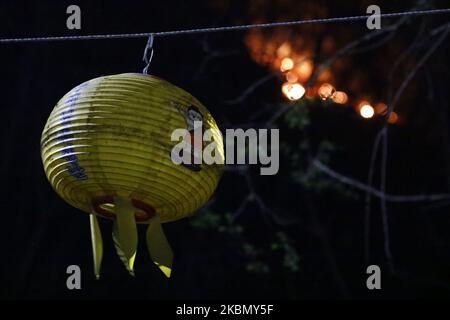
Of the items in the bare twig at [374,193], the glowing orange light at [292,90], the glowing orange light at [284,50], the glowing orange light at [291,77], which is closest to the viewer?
the bare twig at [374,193]

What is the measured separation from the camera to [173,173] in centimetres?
181

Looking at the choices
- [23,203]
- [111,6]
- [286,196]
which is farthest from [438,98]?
[23,203]

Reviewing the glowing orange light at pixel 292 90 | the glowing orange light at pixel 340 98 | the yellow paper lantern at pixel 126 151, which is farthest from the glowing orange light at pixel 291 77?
the yellow paper lantern at pixel 126 151

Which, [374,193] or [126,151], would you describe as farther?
[374,193]

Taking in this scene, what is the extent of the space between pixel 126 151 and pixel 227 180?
257cm

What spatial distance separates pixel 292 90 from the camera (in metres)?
4.19

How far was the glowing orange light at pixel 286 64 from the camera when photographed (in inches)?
167

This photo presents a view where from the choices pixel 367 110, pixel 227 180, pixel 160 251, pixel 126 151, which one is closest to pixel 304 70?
pixel 367 110

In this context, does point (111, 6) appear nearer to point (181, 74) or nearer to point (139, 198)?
point (181, 74)

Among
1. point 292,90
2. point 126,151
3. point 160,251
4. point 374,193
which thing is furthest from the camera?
point 292,90

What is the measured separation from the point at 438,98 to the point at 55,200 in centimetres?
210

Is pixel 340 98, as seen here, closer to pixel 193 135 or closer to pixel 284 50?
pixel 284 50

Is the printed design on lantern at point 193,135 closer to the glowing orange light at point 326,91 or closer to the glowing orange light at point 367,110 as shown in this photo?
the glowing orange light at point 326,91

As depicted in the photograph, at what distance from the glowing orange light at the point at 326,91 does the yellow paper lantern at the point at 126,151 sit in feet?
7.57
